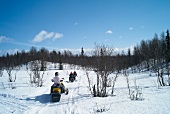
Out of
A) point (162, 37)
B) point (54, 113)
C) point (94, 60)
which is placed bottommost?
point (54, 113)

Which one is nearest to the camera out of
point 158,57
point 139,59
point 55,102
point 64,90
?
point 55,102

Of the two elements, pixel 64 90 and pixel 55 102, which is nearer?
pixel 55 102

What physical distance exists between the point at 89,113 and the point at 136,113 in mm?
1968

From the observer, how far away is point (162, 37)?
58938mm

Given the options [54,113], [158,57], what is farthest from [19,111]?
[158,57]

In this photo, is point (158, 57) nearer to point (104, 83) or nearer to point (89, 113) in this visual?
point (104, 83)

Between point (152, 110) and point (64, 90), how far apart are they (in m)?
7.09

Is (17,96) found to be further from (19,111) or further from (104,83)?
(104,83)

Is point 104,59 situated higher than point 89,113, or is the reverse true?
point 104,59

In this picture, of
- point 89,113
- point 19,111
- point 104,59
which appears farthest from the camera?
point 104,59

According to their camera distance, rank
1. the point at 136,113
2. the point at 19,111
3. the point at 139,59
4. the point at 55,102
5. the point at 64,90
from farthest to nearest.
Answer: the point at 139,59 → the point at 64,90 → the point at 55,102 → the point at 19,111 → the point at 136,113

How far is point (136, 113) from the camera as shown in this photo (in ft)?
18.9

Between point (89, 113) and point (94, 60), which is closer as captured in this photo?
point (89, 113)

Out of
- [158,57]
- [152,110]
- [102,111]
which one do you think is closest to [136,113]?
[152,110]
